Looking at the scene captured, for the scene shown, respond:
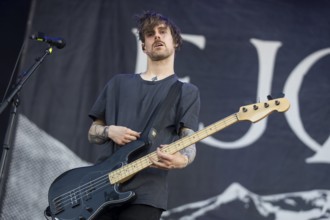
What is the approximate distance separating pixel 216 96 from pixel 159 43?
3.48 feet

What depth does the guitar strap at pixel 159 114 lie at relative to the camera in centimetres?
248

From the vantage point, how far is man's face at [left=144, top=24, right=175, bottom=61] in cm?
278

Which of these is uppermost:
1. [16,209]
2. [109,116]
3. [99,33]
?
[99,33]

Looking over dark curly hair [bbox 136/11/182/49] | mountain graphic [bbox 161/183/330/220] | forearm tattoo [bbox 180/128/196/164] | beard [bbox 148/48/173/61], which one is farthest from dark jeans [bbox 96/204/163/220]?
mountain graphic [bbox 161/183/330/220]

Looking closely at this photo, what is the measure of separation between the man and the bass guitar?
0.16ft

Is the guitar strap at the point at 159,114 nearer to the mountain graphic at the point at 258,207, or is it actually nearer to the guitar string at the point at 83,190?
the guitar string at the point at 83,190

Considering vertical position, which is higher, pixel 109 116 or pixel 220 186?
pixel 109 116

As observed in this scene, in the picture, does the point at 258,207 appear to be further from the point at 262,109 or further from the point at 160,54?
the point at 160,54

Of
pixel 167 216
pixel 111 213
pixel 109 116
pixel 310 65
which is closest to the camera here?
pixel 111 213

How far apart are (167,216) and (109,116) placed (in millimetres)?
1123

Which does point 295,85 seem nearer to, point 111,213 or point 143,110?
point 143,110

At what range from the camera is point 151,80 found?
9.00 ft

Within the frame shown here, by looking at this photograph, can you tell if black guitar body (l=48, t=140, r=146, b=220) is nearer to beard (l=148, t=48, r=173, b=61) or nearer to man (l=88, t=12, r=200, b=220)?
man (l=88, t=12, r=200, b=220)

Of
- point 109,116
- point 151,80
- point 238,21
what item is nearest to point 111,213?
point 109,116
